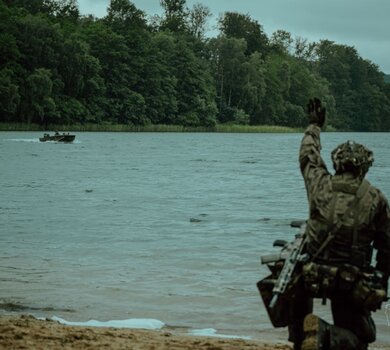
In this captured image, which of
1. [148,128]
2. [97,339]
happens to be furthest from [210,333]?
[148,128]

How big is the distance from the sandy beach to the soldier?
7.99 feet

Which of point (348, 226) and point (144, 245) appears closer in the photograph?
point (348, 226)

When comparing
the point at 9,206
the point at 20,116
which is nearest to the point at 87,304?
the point at 9,206

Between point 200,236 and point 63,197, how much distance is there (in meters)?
10.4

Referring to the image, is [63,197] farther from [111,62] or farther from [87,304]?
[111,62]

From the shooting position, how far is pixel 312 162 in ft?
19.2

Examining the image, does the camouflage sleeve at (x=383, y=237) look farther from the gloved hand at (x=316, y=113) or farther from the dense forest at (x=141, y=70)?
the dense forest at (x=141, y=70)

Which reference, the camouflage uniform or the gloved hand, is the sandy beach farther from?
the gloved hand

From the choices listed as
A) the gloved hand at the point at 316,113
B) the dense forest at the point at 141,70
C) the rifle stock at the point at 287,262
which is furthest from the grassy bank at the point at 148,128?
the rifle stock at the point at 287,262

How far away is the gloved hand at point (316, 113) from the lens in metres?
6.11

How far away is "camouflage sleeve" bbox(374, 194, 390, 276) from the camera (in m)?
5.56

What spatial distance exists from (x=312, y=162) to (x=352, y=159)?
35 centimetres

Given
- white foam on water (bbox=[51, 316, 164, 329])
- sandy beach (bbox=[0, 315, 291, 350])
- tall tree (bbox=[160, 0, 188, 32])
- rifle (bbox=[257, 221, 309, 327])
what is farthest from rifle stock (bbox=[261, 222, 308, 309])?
tall tree (bbox=[160, 0, 188, 32])

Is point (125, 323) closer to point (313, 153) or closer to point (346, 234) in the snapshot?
point (313, 153)
